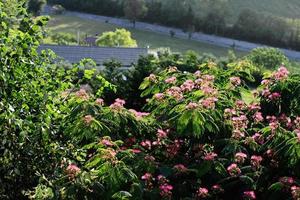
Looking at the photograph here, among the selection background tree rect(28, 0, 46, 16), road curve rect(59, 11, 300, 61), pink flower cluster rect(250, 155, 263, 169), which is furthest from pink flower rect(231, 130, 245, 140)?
background tree rect(28, 0, 46, 16)

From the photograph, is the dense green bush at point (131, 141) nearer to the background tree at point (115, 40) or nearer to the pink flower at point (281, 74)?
the pink flower at point (281, 74)

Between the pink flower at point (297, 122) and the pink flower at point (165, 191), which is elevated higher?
the pink flower at point (297, 122)

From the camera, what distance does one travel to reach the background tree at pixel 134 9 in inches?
2749

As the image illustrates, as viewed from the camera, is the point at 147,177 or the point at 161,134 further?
the point at 161,134

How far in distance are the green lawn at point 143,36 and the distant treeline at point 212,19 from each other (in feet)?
14.0

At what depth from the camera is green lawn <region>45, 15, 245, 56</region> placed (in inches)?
2418

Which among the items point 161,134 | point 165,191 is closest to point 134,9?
point 161,134

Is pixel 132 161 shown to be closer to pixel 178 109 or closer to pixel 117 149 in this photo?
pixel 117 149

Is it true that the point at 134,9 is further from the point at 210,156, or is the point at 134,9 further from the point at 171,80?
the point at 210,156

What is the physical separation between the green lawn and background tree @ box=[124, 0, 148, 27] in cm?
287

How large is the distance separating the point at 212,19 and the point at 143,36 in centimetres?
1042

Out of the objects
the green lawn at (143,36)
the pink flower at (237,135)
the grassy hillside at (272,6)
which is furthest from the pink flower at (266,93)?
the grassy hillside at (272,6)

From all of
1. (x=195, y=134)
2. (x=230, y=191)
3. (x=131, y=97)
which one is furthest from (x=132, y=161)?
(x=131, y=97)

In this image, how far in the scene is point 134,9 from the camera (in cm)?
7006
